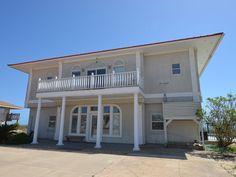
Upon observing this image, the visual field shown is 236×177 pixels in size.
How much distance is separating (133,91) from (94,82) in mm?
3093

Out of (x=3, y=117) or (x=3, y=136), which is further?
(x=3, y=117)

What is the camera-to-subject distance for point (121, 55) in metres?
13.5

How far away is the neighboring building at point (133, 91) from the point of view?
11.1 m

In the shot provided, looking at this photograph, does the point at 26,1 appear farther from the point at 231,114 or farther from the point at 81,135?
the point at 231,114

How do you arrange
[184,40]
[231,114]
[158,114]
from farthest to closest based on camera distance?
[158,114] < [184,40] < [231,114]

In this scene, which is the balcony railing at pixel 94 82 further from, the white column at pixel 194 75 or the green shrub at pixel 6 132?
the white column at pixel 194 75

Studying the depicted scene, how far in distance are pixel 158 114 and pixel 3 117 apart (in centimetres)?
2292

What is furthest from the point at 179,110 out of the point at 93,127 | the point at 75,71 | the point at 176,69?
the point at 75,71

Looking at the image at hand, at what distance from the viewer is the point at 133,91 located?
10344mm

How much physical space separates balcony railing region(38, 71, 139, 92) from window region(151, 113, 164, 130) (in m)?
3.50

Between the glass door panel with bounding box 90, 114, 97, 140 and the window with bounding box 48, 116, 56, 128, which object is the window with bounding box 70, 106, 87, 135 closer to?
the glass door panel with bounding box 90, 114, 97, 140

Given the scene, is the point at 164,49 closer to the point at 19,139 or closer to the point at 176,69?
the point at 176,69

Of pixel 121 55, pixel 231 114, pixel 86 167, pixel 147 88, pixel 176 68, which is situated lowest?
pixel 86 167

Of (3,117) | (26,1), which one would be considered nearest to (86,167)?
(26,1)
